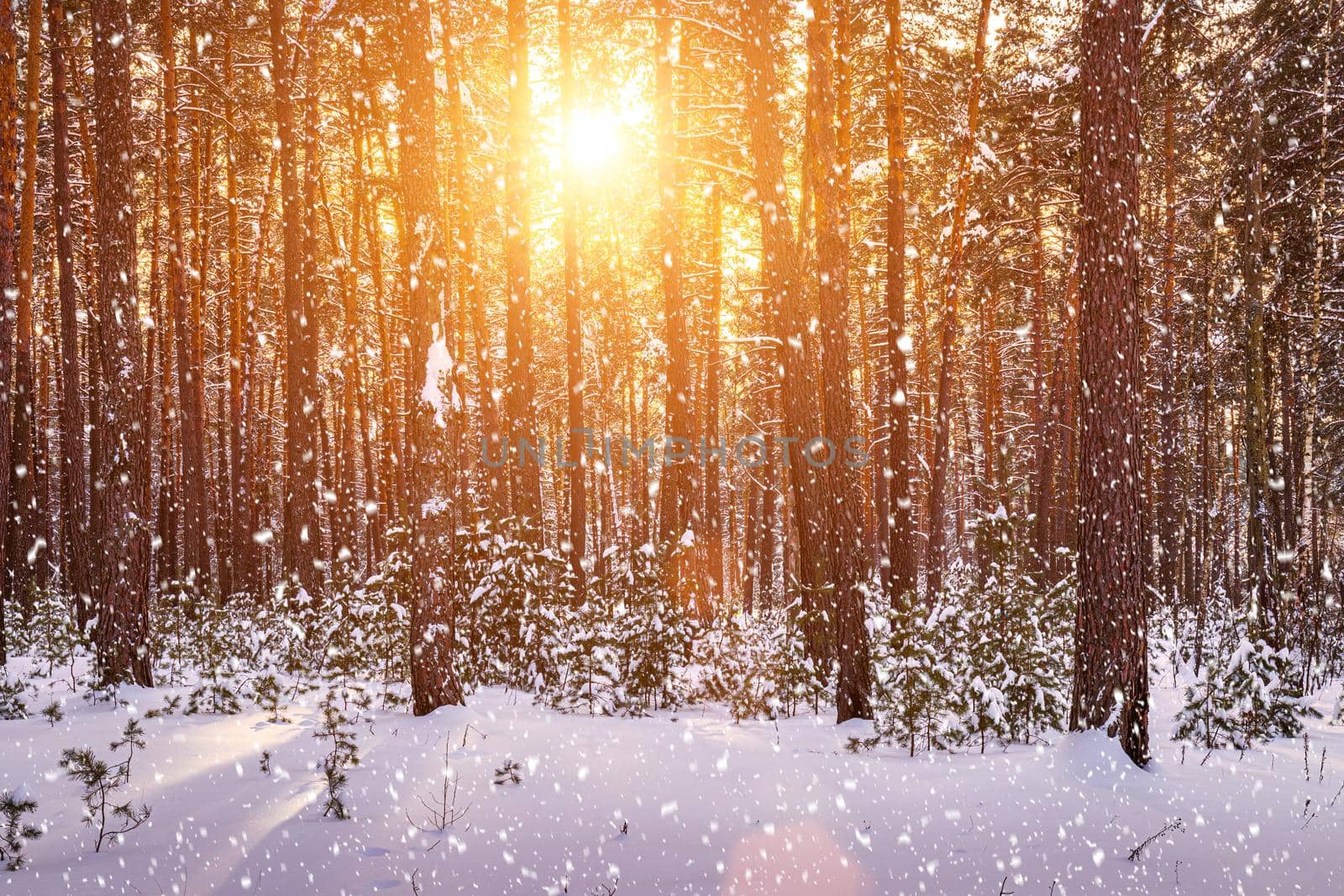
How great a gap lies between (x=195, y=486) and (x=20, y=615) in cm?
414

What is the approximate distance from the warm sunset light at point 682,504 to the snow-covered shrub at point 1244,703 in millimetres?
48

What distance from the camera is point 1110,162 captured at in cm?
598

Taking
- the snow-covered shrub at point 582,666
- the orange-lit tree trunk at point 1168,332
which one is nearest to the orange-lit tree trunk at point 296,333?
the snow-covered shrub at point 582,666

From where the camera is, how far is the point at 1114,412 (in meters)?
5.94

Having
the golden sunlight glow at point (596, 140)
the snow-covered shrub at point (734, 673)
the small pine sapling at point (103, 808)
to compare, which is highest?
the golden sunlight glow at point (596, 140)

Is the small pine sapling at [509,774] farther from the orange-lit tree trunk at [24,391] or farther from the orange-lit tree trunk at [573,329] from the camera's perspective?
the orange-lit tree trunk at [24,391]

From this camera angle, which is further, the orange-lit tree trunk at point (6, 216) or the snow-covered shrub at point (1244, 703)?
the orange-lit tree trunk at point (6, 216)

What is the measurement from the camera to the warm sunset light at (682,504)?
4.64 metres

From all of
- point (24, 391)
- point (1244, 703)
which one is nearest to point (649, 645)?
point (1244, 703)

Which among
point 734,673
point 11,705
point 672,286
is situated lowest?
point 734,673

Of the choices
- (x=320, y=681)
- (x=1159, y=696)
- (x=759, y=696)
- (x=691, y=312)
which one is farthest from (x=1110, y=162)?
(x=691, y=312)

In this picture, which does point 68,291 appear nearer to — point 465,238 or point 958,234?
point 465,238

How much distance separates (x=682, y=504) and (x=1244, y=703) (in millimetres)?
6850

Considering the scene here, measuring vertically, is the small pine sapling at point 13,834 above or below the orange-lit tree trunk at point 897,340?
below
